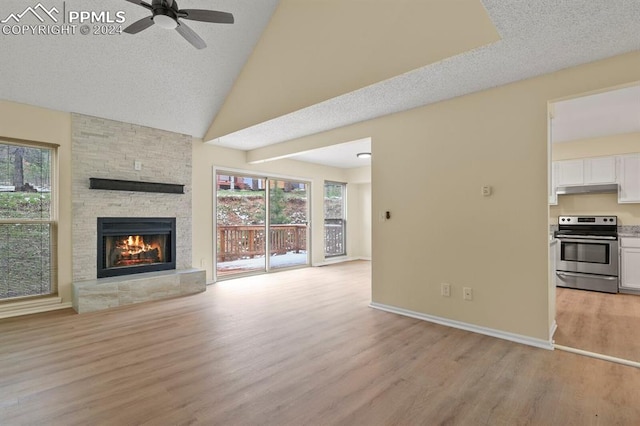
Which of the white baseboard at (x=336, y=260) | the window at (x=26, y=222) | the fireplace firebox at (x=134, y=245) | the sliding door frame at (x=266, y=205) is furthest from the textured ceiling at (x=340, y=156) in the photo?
the window at (x=26, y=222)

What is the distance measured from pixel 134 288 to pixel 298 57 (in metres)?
3.79

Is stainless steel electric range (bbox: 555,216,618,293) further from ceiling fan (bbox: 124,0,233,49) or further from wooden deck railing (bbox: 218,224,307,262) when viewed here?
ceiling fan (bbox: 124,0,233,49)

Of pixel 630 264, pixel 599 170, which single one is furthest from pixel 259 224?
pixel 630 264

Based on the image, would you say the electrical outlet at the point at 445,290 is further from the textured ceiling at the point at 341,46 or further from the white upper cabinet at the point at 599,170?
the white upper cabinet at the point at 599,170

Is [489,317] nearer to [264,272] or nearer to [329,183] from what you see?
[264,272]

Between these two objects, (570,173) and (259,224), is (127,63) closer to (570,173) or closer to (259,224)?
(259,224)

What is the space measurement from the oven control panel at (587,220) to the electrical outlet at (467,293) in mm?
3530

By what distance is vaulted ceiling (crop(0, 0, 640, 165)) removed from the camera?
91.4 inches

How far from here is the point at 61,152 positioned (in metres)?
4.16

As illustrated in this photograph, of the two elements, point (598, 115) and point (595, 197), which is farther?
point (595, 197)

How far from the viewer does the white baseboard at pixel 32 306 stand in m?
3.77

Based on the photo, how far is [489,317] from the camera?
3.18 meters

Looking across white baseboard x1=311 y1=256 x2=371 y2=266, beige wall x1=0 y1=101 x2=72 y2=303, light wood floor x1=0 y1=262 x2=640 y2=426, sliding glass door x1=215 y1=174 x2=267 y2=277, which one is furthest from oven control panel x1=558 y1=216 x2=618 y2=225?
beige wall x1=0 y1=101 x2=72 y2=303

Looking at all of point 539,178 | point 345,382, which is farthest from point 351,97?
point 345,382
